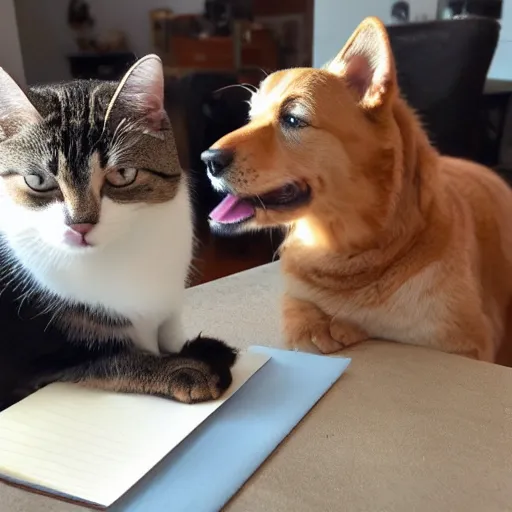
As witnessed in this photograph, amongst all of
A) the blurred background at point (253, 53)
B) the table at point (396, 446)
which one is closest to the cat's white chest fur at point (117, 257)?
the table at point (396, 446)

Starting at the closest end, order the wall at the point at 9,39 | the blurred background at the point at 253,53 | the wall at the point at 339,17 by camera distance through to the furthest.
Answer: the wall at the point at 9,39 → the blurred background at the point at 253,53 → the wall at the point at 339,17

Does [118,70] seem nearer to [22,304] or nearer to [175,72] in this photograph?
[175,72]

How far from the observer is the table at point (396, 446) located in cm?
62

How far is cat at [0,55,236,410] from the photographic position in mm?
656

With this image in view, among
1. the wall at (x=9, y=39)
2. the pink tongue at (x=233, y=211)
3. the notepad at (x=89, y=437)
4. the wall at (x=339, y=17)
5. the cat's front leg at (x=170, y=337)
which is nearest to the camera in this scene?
the notepad at (x=89, y=437)

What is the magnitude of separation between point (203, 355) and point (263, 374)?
10 cm

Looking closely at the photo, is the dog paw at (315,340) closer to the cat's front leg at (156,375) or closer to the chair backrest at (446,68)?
the cat's front leg at (156,375)

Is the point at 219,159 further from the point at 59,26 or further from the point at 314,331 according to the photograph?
the point at 59,26

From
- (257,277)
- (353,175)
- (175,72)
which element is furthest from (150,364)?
(175,72)

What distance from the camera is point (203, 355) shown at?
2.57ft

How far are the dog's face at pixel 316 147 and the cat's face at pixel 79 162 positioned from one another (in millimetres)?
203

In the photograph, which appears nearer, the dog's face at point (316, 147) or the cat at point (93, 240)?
the cat at point (93, 240)

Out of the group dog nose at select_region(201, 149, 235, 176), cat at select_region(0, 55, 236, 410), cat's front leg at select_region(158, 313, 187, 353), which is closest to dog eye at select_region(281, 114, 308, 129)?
dog nose at select_region(201, 149, 235, 176)

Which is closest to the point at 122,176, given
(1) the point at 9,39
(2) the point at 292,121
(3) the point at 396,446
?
(2) the point at 292,121
